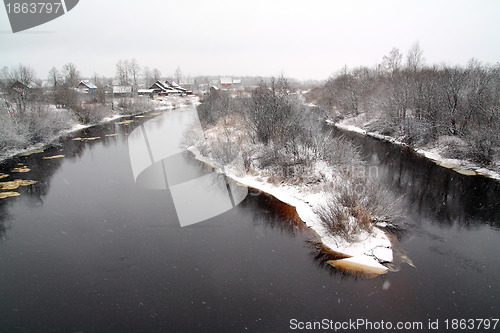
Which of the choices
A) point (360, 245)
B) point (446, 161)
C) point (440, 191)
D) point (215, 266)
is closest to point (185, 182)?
point (215, 266)

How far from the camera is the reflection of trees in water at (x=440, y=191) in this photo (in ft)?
39.0

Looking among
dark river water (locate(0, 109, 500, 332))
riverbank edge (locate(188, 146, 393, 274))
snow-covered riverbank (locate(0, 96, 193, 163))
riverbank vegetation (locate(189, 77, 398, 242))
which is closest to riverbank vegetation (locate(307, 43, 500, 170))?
dark river water (locate(0, 109, 500, 332))

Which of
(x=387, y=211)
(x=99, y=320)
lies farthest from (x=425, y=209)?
(x=99, y=320)

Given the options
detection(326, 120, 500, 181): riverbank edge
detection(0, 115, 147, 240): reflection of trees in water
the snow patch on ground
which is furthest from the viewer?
the snow patch on ground

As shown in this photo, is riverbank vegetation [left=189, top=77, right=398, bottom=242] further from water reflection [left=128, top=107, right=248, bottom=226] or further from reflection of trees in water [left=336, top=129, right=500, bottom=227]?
water reflection [left=128, top=107, right=248, bottom=226]

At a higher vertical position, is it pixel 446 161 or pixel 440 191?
pixel 446 161

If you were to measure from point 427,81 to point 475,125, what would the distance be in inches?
267

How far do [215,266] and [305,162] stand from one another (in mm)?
9194

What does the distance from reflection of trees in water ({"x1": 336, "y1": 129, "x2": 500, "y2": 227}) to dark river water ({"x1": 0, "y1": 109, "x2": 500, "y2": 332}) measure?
0.32ft

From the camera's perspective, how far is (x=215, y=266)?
28.5ft

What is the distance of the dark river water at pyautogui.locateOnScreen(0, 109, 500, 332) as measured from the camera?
6.80 m

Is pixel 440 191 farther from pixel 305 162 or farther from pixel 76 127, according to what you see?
pixel 76 127

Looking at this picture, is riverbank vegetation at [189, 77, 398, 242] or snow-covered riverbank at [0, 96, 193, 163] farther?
snow-covered riverbank at [0, 96, 193, 163]

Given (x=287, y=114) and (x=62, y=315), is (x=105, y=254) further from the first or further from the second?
(x=287, y=114)
